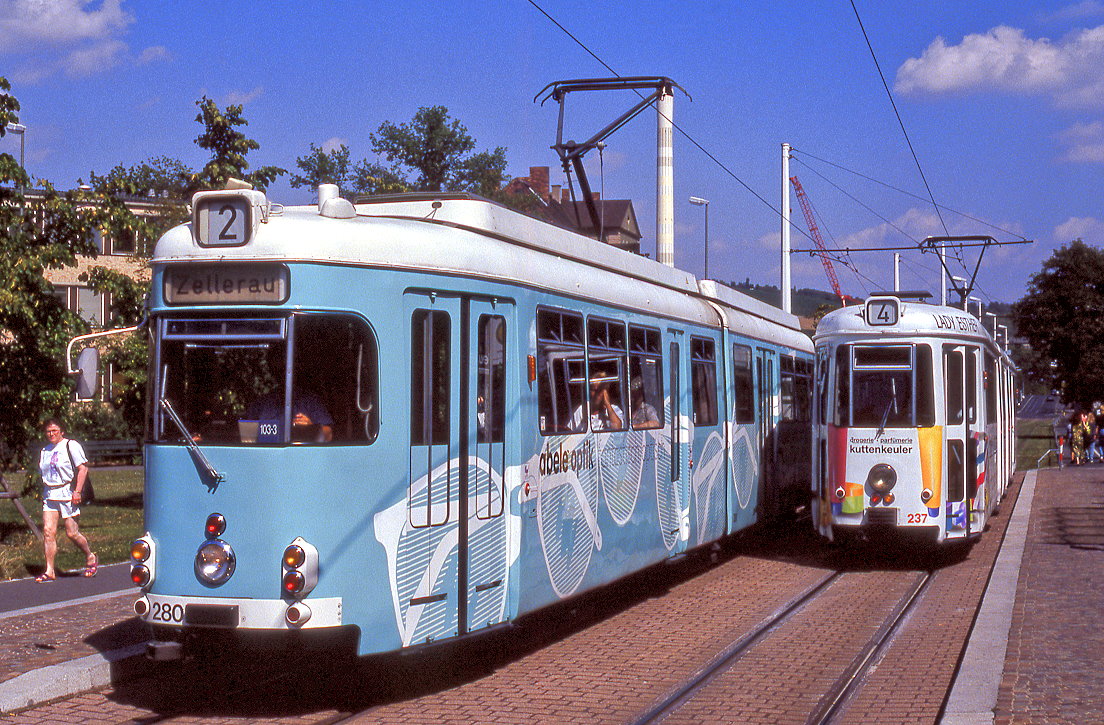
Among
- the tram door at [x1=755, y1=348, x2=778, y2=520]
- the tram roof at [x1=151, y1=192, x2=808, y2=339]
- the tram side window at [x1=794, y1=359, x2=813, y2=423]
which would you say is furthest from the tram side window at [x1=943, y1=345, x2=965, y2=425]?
the tram side window at [x1=794, y1=359, x2=813, y2=423]

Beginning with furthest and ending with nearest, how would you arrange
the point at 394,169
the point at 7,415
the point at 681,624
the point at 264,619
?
the point at 394,169 → the point at 7,415 → the point at 681,624 → the point at 264,619

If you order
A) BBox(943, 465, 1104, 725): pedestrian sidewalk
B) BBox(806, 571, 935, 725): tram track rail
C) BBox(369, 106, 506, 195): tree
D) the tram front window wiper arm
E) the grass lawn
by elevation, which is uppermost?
BBox(369, 106, 506, 195): tree

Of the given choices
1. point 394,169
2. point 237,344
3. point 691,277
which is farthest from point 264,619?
point 394,169

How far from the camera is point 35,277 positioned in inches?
617

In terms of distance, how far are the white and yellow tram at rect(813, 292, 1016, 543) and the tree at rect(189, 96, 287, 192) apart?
11186 millimetres

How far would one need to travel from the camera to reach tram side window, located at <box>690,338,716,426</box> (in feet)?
45.5

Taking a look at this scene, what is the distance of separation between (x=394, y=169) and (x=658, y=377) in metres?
58.2

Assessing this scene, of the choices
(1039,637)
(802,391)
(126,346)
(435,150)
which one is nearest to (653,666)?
(1039,637)

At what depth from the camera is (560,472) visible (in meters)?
9.91

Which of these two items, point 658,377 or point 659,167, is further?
point 659,167

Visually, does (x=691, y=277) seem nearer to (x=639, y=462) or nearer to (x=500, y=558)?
(x=639, y=462)

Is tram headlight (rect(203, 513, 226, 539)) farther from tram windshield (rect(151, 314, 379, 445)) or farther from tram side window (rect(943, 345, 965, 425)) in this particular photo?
tram side window (rect(943, 345, 965, 425))

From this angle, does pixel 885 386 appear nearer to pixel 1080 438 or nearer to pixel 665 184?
pixel 665 184

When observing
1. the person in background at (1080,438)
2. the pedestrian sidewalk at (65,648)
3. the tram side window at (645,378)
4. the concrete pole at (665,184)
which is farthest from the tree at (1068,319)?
the pedestrian sidewalk at (65,648)
